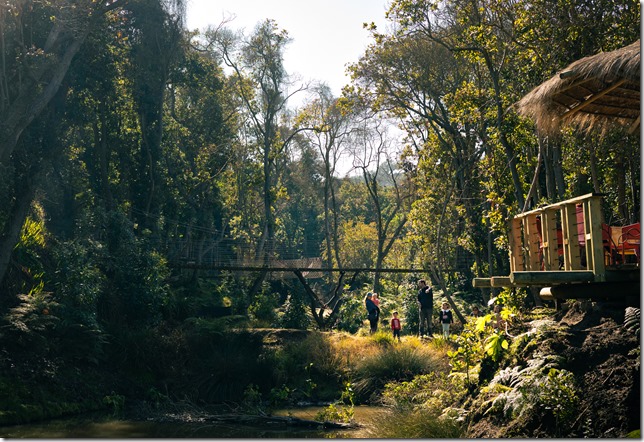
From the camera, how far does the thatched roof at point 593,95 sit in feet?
32.1

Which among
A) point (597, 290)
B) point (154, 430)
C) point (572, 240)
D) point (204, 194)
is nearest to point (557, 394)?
point (597, 290)

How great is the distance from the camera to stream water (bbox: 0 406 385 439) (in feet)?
48.8

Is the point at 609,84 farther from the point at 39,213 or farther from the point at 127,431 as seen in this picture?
the point at 39,213

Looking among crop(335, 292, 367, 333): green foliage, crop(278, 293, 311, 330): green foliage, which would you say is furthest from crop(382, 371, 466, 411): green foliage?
crop(335, 292, 367, 333): green foliage

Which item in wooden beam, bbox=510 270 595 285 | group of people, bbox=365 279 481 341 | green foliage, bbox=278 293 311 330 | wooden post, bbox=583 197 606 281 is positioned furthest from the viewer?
green foliage, bbox=278 293 311 330

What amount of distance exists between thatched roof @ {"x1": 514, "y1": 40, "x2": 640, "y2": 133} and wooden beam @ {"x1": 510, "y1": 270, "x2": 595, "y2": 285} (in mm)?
2444

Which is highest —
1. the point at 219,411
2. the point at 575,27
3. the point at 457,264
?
the point at 575,27

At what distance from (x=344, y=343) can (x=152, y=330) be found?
5.31 meters

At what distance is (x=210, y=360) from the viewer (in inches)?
862

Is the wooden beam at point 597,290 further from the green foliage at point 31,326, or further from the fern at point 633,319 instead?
the green foliage at point 31,326

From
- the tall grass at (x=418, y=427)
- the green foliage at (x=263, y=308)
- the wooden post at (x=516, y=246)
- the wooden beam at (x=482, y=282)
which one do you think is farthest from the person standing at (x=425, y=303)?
the wooden post at (x=516, y=246)

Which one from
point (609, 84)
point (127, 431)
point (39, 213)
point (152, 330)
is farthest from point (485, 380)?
point (39, 213)

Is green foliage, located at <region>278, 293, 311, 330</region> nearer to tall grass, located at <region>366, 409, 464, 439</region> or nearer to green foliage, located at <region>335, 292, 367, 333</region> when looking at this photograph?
green foliage, located at <region>335, 292, 367, 333</region>

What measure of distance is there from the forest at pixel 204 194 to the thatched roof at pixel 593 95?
24.8 inches
